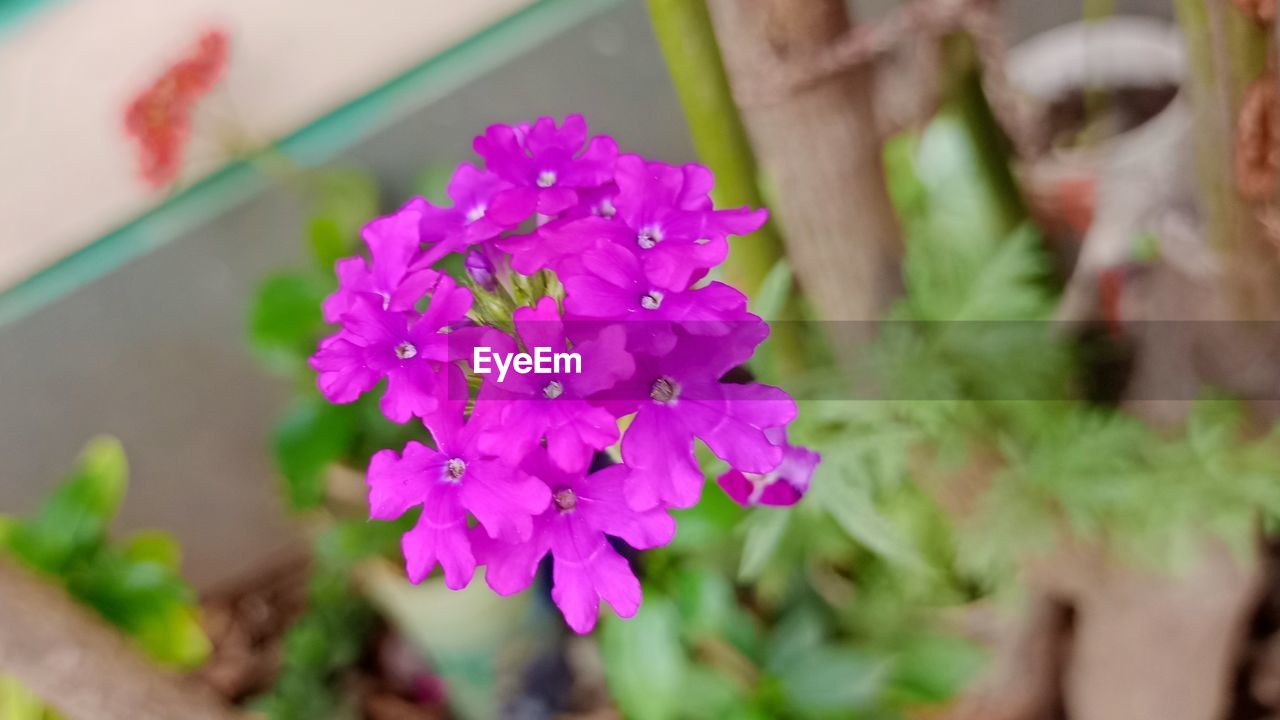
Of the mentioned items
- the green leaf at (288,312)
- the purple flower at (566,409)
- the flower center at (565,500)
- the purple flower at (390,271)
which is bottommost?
the green leaf at (288,312)

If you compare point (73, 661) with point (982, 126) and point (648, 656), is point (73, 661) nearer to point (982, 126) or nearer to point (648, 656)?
point (648, 656)

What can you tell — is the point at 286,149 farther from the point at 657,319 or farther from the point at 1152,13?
the point at 1152,13

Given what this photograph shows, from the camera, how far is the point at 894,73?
86cm

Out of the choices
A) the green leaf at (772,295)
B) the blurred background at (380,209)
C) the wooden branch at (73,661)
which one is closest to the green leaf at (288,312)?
the blurred background at (380,209)

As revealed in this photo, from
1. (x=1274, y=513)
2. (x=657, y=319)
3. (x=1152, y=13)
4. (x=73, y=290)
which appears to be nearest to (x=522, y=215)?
(x=657, y=319)

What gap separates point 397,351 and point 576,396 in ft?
0.24

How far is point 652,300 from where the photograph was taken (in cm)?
35

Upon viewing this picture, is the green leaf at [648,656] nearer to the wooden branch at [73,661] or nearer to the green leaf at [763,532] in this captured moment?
the green leaf at [763,532]

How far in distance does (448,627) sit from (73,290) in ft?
1.88

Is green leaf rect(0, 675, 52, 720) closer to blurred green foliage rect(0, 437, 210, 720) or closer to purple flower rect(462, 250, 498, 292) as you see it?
blurred green foliage rect(0, 437, 210, 720)

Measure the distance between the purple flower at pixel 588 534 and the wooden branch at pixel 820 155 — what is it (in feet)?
1.24

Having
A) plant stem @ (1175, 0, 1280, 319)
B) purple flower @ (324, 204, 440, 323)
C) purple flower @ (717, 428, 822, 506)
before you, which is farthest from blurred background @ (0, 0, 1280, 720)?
purple flower @ (324, 204, 440, 323)

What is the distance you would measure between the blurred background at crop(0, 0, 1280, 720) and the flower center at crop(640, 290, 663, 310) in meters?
0.40

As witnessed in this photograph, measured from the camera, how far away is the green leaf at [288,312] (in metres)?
1.12
